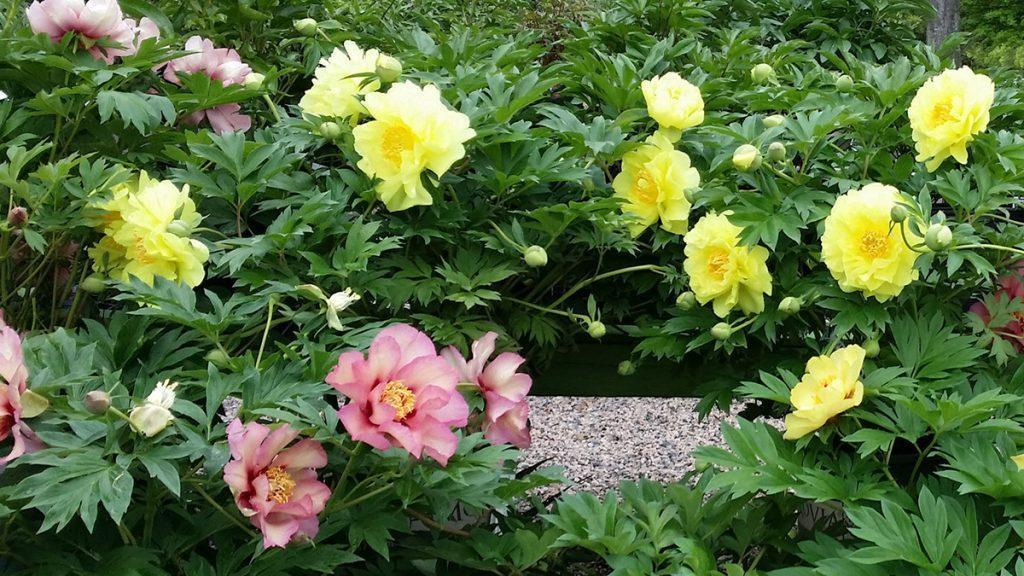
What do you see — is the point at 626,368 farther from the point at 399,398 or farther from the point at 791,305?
the point at 399,398

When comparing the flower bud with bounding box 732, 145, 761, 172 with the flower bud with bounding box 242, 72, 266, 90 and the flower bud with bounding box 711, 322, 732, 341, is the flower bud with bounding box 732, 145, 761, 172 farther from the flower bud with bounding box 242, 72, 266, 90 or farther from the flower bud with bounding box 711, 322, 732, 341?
the flower bud with bounding box 242, 72, 266, 90

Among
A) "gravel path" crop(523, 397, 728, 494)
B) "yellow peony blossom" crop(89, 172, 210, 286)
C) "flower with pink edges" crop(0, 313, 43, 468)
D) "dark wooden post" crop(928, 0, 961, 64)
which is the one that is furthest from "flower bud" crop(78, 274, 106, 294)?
"dark wooden post" crop(928, 0, 961, 64)

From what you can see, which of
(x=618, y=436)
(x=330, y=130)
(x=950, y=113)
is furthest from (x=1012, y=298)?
(x=618, y=436)

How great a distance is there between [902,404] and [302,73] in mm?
1123

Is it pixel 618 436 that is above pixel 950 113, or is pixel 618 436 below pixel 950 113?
below

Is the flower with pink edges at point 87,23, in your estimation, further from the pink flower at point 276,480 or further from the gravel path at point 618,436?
the gravel path at point 618,436

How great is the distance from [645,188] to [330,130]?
1.41ft

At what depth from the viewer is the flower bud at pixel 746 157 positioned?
1.30m

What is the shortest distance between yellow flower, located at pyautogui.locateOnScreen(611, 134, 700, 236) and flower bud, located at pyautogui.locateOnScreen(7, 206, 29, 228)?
749mm

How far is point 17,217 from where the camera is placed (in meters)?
1.22

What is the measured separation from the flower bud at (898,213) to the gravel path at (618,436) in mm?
2771

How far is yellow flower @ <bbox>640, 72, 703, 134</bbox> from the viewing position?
4.61 feet

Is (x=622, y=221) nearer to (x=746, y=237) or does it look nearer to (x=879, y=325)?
(x=746, y=237)

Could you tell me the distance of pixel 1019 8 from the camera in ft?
38.5
